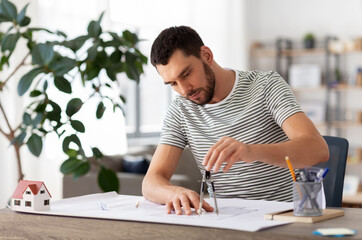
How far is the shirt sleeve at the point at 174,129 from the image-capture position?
7.30 ft

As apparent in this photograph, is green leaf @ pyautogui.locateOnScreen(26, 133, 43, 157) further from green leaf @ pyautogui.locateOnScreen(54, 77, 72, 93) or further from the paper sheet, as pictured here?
the paper sheet

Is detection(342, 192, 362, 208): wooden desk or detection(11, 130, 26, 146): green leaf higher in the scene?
detection(11, 130, 26, 146): green leaf

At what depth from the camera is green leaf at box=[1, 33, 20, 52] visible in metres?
3.10

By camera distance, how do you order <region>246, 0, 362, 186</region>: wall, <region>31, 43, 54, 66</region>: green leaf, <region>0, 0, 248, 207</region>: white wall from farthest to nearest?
<region>246, 0, 362, 186</region>: wall < <region>0, 0, 248, 207</region>: white wall < <region>31, 43, 54, 66</region>: green leaf

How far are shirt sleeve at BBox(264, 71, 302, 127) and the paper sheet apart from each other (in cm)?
34

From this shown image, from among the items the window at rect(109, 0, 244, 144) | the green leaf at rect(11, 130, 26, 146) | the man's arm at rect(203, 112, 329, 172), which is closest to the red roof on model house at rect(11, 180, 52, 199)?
the man's arm at rect(203, 112, 329, 172)

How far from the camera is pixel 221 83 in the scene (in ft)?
7.25

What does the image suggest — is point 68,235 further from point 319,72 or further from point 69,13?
point 319,72

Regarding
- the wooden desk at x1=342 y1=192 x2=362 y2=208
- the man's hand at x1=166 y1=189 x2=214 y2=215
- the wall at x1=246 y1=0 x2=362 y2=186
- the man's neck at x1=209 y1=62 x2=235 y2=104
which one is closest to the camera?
the man's hand at x1=166 y1=189 x2=214 y2=215

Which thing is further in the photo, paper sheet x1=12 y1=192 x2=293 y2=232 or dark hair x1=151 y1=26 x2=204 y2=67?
dark hair x1=151 y1=26 x2=204 y2=67

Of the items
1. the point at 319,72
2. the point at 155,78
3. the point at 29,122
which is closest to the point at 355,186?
the point at 319,72

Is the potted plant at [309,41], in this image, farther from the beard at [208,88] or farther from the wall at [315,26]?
the beard at [208,88]

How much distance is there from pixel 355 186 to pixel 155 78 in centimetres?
238

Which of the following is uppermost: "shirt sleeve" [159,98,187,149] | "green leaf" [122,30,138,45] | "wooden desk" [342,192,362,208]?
"green leaf" [122,30,138,45]
